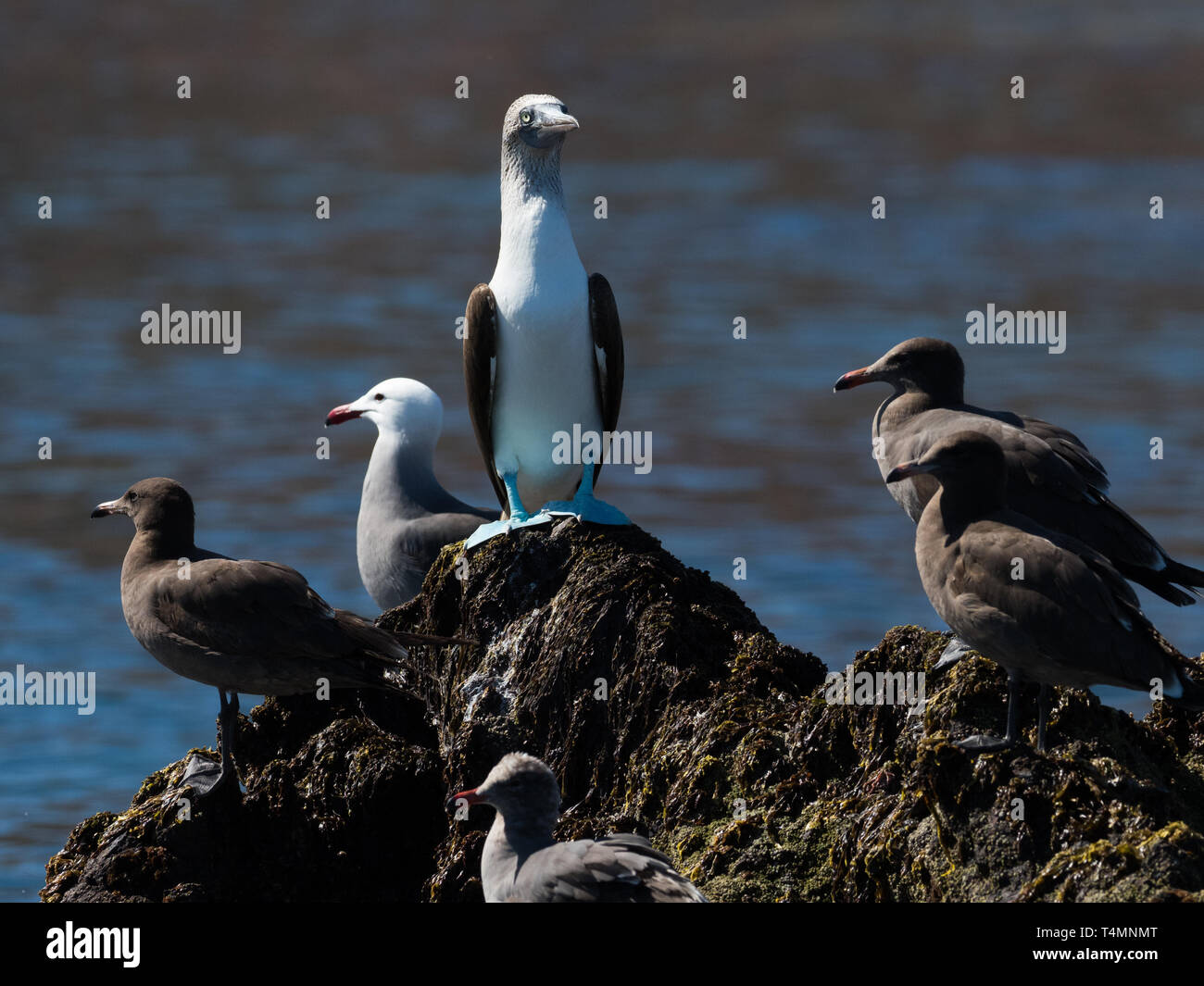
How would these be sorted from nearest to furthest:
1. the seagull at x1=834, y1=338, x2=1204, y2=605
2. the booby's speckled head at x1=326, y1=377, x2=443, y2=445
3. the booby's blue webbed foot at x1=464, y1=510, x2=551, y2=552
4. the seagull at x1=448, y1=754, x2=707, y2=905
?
the seagull at x1=448, y1=754, x2=707, y2=905
the seagull at x1=834, y1=338, x2=1204, y2=605
the booby's blue webbed foot at x1=464, y1=510, x2=551, y2=552
the booby's speckled head at x1=326, y1=377, x2=443, y2=445

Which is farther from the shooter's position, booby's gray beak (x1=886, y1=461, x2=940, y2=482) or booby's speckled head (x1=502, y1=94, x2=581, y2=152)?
booby's speckled head (x1=502, y1=94, x2=581, y2=152)

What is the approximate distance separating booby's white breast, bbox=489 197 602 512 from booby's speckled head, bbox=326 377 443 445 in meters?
2.87

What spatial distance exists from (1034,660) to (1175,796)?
0.97m

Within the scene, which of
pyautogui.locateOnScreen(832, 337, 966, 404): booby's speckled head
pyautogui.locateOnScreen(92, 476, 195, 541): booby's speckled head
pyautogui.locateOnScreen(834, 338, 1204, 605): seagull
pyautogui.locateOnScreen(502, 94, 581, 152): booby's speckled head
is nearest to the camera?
pyautogui.locateOnScreen(834, 338, 1204, 605): seagull

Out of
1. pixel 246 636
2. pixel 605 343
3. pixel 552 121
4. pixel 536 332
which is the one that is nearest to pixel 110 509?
pixel 246 636

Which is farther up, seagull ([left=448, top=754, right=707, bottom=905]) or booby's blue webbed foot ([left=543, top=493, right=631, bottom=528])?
booby's blue webbed foot ([left=543, top=493, right=631, bottom=528])

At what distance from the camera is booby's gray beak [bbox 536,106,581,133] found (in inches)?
383

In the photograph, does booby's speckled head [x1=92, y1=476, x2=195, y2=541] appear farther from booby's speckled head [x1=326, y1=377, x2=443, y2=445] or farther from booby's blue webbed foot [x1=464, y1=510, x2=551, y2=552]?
booby's speckled head [x1=326, y1=377, x2=443, y2=445]

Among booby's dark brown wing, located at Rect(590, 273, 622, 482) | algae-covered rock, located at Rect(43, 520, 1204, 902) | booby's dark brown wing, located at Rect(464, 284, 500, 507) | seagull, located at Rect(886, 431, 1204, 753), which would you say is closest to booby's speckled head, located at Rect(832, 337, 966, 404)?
booby's dark brown wing, located at Rect(590, 273, 622, 482)

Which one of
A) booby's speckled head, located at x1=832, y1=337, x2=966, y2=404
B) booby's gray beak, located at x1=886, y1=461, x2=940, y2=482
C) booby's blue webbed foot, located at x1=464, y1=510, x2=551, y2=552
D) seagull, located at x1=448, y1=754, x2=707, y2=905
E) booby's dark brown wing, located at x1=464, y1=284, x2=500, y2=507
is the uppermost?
booby's dark brown wing, located at x1=464, y1=284, x2=500, y2=507

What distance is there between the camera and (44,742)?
1605 centimetres

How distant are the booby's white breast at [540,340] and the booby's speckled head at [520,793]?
282cm

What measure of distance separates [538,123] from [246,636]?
299 cm

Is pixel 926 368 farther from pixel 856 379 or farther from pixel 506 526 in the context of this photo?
pixel 506 526
